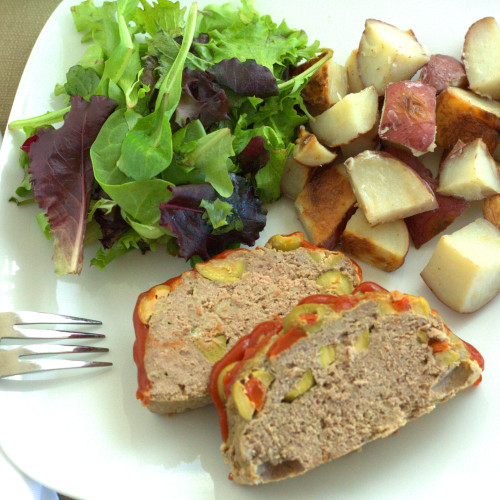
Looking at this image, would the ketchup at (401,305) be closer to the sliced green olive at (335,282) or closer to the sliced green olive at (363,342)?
the sliced green olive at (363,342)

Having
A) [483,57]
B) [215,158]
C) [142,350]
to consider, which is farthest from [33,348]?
[483,57]

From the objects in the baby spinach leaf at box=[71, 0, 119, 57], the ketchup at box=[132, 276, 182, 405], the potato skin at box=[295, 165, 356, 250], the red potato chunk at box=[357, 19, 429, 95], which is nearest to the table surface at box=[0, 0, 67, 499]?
the baby spinach leaf at box=[71, 0, 119, 57]

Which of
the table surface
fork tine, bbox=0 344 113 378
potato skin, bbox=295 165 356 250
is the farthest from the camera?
the table surface

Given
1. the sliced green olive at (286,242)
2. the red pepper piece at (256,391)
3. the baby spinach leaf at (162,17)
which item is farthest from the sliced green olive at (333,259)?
the baby spinach leaf at (162,17)

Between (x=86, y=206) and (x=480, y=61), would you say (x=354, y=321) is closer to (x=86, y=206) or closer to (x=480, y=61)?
(x=86, y=206)

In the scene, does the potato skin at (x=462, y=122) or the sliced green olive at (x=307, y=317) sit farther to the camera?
the potato skin at (x=462, y=122)

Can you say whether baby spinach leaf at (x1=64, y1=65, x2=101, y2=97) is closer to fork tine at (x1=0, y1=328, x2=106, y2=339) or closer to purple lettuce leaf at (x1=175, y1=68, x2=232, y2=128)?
purple lettuce leaf at (x1=175, y1=68, x2=232, y2=128)
